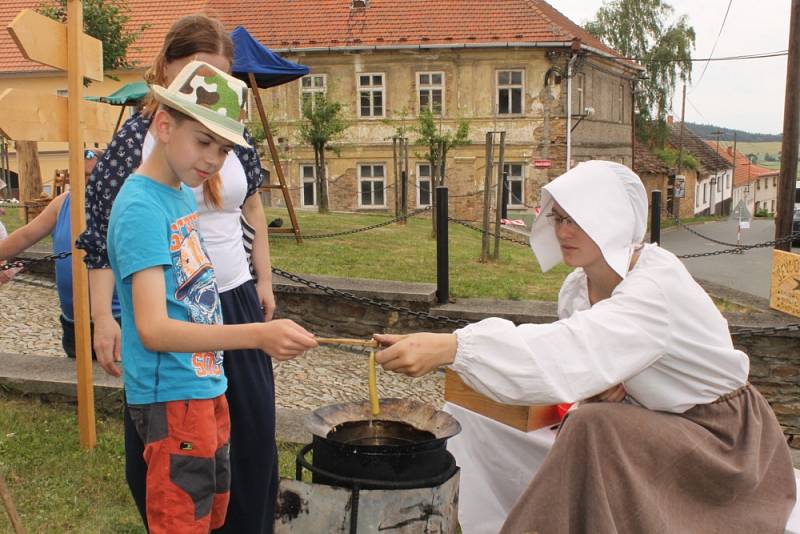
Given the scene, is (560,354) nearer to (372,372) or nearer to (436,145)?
(372,372)

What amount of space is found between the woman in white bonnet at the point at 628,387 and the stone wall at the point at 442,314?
165 inches

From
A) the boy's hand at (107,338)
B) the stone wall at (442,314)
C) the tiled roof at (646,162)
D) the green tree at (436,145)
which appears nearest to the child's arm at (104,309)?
the boy's hand at (107,338)

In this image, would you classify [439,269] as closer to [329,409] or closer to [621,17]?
[329,409]

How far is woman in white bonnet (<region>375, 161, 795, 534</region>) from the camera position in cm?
225

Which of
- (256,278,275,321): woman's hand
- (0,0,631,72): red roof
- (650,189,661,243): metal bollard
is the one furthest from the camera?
(0,0,631,72): red roof

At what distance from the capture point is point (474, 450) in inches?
126

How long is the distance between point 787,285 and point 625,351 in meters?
5.76

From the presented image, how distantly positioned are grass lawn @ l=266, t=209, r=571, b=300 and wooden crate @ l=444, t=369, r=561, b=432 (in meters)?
4.81

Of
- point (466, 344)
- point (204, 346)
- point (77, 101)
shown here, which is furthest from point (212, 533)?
point (77, 101)

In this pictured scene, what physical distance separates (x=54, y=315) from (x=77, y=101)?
4244mm

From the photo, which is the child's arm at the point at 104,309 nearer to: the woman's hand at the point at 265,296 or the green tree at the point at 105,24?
the woman's hand at the point at 265,296

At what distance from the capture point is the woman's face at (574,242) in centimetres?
252

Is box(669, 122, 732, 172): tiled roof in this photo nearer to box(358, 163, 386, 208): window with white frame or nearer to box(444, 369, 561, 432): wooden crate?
box(358, 163, 386, 208): window with white frame

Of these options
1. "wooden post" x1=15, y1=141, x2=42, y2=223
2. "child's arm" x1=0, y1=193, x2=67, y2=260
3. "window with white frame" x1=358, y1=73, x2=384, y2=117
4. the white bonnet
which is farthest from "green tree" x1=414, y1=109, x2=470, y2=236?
the white bonnet
